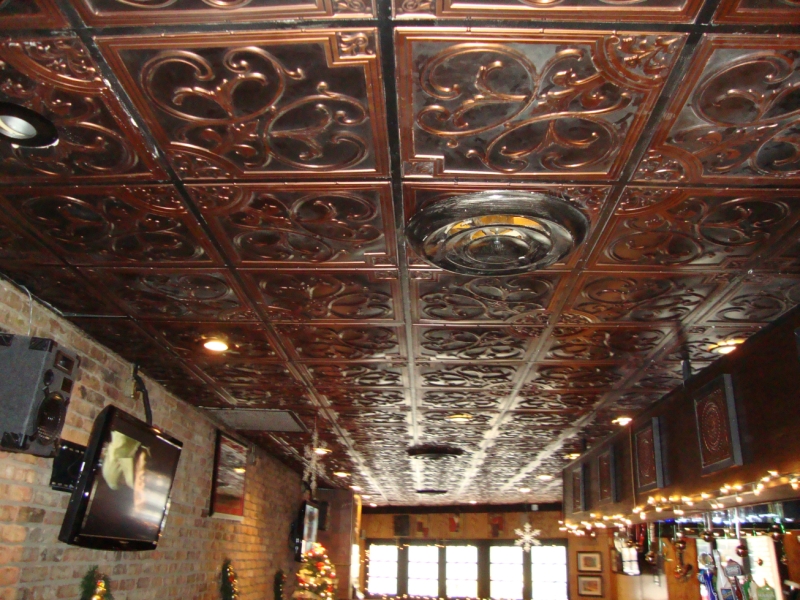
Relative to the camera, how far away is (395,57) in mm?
2100

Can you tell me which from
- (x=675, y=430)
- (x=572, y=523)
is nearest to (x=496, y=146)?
(x=675, y=430)

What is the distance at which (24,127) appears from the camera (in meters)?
2.49

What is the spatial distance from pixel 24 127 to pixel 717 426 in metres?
4.56

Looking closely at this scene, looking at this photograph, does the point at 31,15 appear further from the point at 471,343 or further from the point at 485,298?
the point at 471,343

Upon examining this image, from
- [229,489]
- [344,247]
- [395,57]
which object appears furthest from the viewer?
[229,489]

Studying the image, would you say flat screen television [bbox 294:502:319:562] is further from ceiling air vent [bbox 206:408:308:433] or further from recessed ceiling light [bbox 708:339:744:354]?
recessed ceiling light [bbox 708:339:744:354]

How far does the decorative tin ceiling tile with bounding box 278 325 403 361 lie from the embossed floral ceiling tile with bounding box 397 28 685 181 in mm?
2020

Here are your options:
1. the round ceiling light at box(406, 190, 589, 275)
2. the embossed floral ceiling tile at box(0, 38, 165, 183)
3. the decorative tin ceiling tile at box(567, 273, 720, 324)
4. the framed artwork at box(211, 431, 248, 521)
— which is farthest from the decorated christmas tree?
the embossed floral ceiling tile at box(0, 38, 165, 183)

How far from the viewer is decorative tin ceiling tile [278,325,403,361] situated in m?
4.54

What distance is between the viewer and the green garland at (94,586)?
485 centimetres

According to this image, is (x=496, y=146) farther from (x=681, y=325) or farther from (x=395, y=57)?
(x=681, y=325)

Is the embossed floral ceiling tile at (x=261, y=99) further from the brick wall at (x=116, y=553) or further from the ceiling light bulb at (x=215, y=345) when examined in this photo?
the ceiling light bulb at (x=215, y=345)

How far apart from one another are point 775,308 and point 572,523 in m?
6.54

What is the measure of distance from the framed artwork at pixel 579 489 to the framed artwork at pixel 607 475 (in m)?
0.77
